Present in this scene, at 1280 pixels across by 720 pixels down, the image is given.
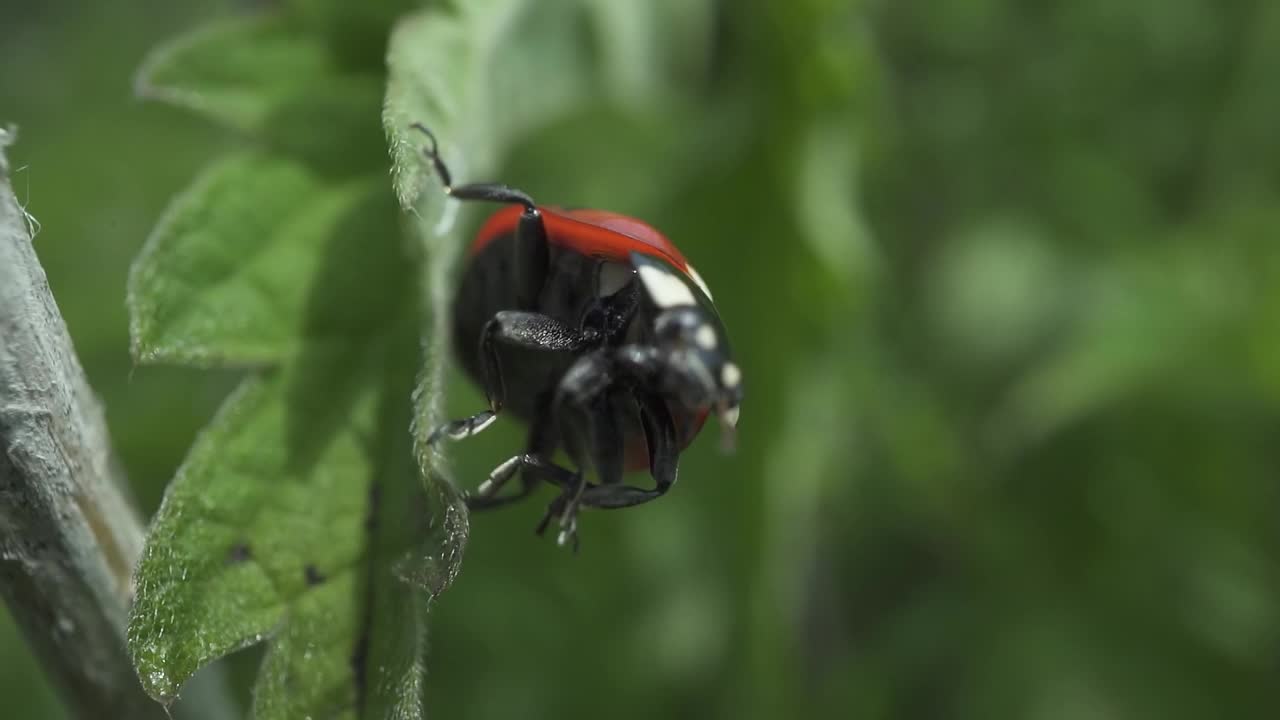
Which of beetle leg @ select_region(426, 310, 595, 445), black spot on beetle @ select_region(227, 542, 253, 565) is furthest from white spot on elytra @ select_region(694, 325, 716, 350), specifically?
black spot on beetle @ select_region(227, 542, 253, 565)

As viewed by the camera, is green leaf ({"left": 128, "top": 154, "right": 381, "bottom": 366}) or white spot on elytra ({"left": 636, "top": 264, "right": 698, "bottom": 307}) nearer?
green leaf ({"left": 128, "top": 154, "right": 381, "bottom": 366})

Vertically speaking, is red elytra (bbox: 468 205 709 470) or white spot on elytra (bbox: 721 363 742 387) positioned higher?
red elytra (bbox: 468 205 709 470)

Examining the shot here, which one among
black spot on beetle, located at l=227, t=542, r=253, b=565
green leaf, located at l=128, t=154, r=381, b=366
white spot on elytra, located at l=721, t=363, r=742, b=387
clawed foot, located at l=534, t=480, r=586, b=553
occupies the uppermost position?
green leaf, located at l=128, t=154, r=381, b=366

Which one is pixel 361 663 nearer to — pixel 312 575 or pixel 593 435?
pixel 312 575

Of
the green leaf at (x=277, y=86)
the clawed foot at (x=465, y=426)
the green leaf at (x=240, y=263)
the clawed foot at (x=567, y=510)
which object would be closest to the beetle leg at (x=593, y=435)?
the clawed foot at (x=567, y=510)

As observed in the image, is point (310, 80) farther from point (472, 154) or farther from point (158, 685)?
point (158, 685)

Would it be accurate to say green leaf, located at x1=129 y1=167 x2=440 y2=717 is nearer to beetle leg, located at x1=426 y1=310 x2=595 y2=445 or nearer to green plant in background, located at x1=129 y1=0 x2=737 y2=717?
green plant in background, located at x1=129 y1=0 x2=737 y2=717

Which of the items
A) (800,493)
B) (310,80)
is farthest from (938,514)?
(310,80)
